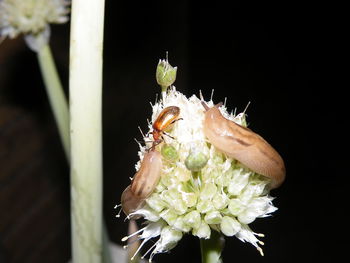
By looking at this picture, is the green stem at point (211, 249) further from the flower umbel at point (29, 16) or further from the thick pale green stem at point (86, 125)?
the flower umbel at point (29, 16)

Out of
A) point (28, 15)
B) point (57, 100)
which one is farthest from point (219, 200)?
point (28, 15)

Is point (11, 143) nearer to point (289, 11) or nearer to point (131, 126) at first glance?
point (131, 126)

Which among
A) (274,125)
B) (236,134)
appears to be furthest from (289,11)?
(236,134)

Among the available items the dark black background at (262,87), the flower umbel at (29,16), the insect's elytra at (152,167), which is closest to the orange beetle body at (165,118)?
the insect's elytra at (152,167)

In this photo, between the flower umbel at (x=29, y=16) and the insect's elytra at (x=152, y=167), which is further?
the flower umbel at (x=29, y=16)

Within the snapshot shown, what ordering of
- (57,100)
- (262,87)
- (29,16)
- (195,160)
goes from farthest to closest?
(262,87), (29,16), (57,100), (195,160)

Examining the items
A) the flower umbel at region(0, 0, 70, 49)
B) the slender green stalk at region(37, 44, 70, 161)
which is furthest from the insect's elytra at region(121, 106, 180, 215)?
the flower umbel at region(0, 0, 70, 49)

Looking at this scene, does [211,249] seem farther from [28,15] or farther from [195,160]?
[28,15]
